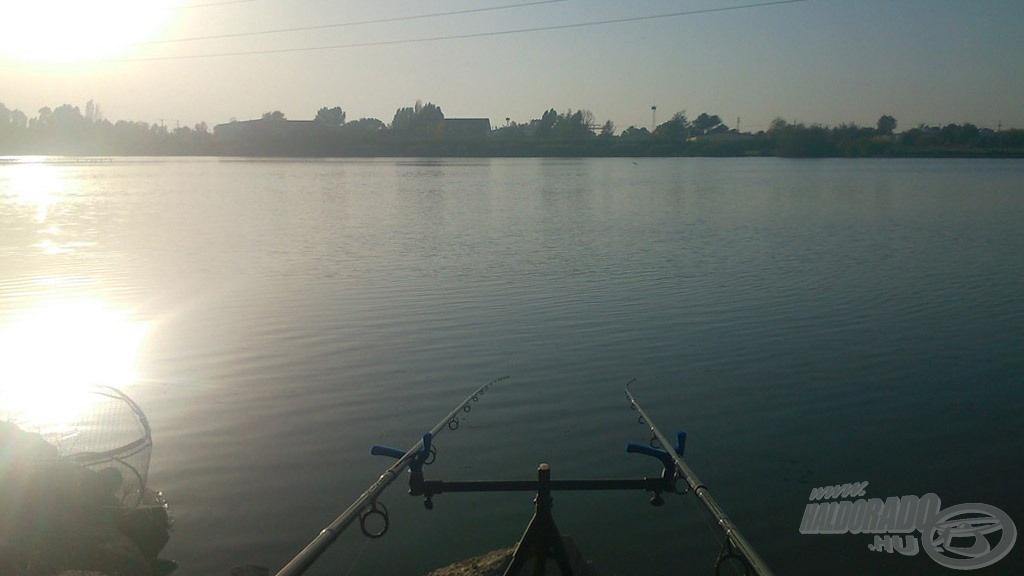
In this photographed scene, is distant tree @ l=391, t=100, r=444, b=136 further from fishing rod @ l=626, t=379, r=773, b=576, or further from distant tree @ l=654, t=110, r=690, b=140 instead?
fishing rod @ l=626, t=379, r=773, b=576

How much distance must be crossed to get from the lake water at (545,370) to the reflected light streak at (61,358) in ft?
0.27

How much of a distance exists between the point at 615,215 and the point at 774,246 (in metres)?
10.4

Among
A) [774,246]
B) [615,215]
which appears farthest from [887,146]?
[774,246]

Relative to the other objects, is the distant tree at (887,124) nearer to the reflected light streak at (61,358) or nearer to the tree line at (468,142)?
the tree line at (468,142)

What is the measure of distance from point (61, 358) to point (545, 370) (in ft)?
22.3

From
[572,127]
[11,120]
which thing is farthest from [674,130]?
[11,120]

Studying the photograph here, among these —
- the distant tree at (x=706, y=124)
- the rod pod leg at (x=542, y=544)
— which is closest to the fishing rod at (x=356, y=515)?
the rod pod leg at (x=542, y=544)

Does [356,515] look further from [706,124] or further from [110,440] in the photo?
[706,124]

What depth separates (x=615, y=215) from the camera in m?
32.3

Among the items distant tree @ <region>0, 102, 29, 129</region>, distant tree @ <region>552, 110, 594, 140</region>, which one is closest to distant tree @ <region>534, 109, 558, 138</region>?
distant tree @ <region>552, 110, 594, 140</region>

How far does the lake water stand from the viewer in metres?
6.94

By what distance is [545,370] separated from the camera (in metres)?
10.8

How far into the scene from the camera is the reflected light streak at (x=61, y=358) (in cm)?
923

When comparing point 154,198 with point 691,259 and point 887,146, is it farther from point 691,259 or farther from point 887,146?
point 887,146
